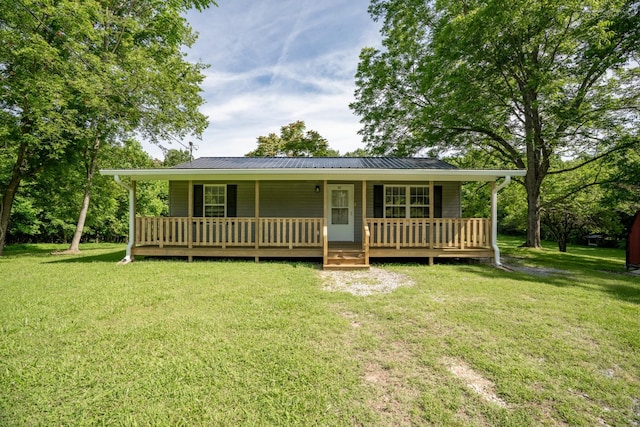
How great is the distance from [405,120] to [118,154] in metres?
14.7

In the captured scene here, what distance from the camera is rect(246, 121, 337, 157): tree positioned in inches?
1055

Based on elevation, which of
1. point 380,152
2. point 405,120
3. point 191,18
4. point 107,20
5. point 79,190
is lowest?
point 79,190

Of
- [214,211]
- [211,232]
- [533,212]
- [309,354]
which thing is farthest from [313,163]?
[533,212]

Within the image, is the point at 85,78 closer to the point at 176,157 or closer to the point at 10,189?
the point at 10,189

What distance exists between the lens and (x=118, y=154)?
42.9ft

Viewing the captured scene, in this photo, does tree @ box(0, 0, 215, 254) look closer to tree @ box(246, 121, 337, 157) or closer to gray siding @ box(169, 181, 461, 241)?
gray siding @ box(169, 181, 461, 241)

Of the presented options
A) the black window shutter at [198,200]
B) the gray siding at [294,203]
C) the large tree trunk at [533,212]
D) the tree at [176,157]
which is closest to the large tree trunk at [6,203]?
the black window shutter at [198,200]

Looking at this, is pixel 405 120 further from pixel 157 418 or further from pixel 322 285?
pixel 157 418

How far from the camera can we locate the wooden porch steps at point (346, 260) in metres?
7.37

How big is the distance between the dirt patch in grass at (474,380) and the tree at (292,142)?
83.7 feet

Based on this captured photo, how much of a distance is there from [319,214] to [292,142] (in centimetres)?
1869

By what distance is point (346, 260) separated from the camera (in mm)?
7672

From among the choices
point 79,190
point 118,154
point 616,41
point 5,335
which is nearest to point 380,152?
point 616,41

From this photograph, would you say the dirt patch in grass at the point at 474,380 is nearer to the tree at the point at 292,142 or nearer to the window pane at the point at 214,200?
the window pane at the point at 214,200
